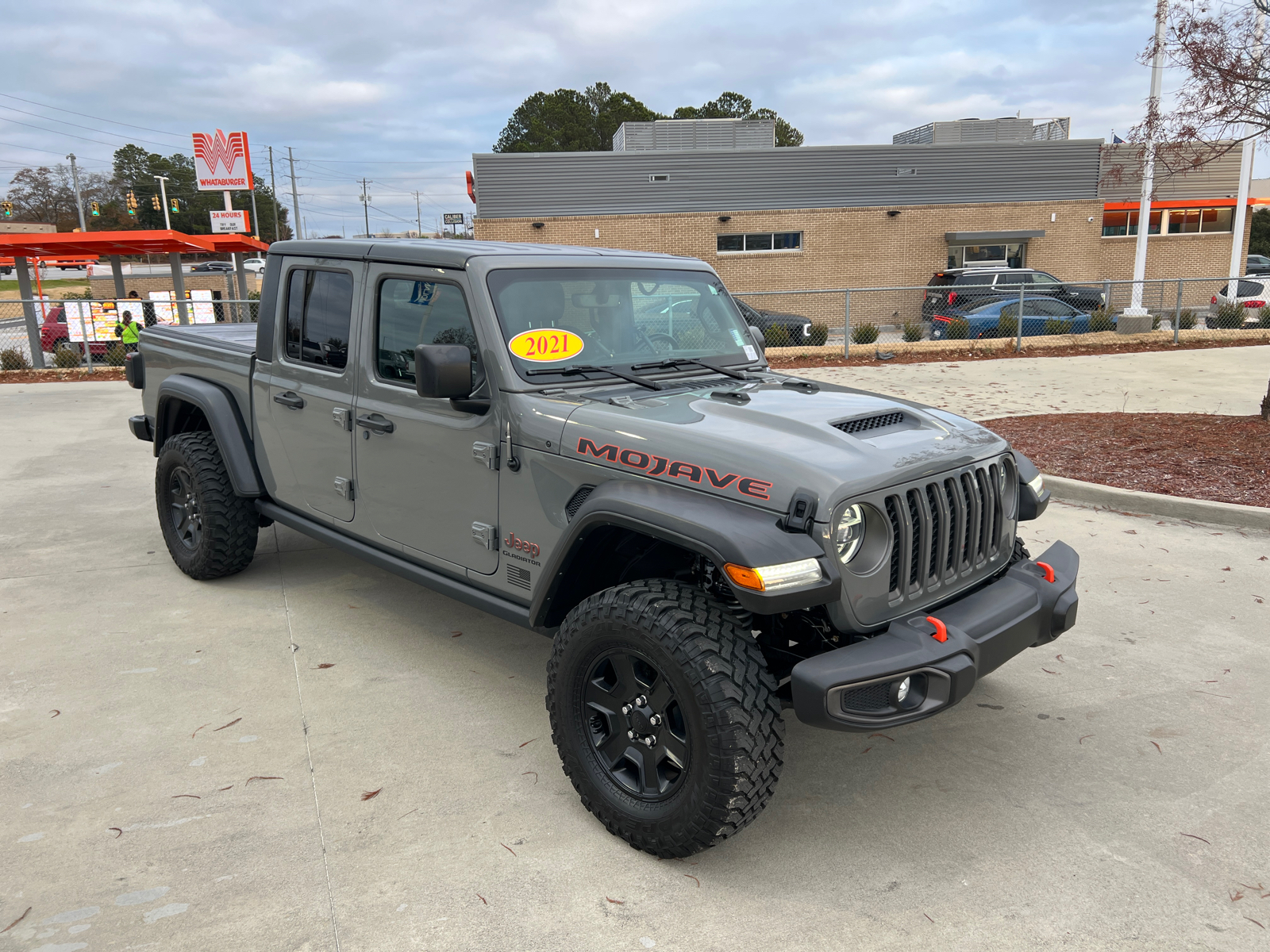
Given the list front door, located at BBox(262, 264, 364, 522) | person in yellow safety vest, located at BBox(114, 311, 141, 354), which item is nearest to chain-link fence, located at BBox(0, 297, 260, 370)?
person in yellow safety vest, located at BBox(114, 311, 141, 354)

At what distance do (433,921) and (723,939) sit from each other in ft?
2.72

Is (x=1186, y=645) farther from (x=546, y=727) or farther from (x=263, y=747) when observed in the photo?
(x=263, y=747)

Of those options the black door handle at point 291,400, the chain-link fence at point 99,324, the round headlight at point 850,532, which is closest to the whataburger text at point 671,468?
the round headlight at point 850,532

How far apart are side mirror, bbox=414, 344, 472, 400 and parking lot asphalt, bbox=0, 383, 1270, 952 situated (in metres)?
1.41

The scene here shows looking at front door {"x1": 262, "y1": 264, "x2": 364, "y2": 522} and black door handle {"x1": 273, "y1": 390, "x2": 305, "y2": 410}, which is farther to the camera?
black door handle {"x1": 273, "y1": 390, "x2": 305, "y2": 410}

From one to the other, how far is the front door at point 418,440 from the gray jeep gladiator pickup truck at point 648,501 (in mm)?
12

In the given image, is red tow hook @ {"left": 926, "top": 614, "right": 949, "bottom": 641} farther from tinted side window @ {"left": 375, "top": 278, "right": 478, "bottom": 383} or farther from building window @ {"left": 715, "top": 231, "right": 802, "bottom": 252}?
building window @ {"left": 715, "top": 231, "right": 802, "bottom": 252}

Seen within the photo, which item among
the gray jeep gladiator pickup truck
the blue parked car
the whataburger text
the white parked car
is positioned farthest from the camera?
the white parked car

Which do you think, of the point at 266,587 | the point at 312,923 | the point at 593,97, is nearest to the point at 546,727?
the point at 312,923

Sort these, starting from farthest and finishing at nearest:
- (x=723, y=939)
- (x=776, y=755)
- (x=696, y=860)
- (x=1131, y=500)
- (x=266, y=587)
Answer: (x=1131, y=500) < (x=266, y=587) < (x=696, y=860) < (x=776, y=755) < (x=723, y=939)

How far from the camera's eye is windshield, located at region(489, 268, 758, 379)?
3625 millimetres

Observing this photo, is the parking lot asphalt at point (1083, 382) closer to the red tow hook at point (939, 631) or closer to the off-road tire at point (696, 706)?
the red tow hook at point (939, 631)

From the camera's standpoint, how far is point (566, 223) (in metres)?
31.0

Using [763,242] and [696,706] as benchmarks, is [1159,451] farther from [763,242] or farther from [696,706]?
[763,242]
